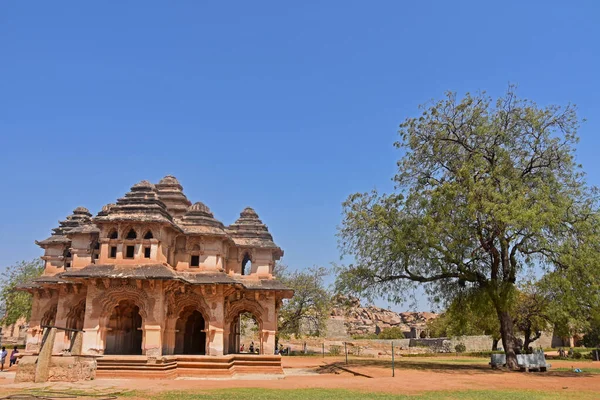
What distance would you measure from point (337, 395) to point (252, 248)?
46.1 feet

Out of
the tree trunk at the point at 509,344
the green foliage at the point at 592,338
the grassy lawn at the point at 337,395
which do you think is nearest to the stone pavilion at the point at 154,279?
the grassy lawn at the point at 337,395

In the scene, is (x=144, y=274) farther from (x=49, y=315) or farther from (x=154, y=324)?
(x=49, y=315)

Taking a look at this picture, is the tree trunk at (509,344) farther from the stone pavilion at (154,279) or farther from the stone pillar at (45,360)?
the stone pillar at (45,360)

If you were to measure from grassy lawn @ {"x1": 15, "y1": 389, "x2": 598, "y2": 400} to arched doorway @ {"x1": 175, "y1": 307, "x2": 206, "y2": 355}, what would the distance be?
32.7 ft

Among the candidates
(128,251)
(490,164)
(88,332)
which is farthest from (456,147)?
(88,332)

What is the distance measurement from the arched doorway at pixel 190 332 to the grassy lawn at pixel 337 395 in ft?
32.7

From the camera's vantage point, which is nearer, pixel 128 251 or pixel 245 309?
pixel 128 251

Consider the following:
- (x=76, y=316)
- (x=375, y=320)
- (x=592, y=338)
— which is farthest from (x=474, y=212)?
(x=375, y=320)

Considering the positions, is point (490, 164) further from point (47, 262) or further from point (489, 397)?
point (47, 262)

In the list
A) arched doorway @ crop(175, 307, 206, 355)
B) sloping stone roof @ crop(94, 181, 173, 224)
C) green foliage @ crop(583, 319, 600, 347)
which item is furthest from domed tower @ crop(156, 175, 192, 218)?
green foliage @ crop(583, 319, 600, 347)

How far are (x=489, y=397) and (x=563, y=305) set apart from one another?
882 cm

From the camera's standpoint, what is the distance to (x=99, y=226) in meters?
23.7

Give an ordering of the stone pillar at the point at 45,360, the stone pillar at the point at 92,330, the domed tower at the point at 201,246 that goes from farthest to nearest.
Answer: the domed tower at the point at 201,246 < the stone pillar at the point at 92,330 < the stone pillar at the point at 45,360

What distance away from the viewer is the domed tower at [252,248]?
28000mm
